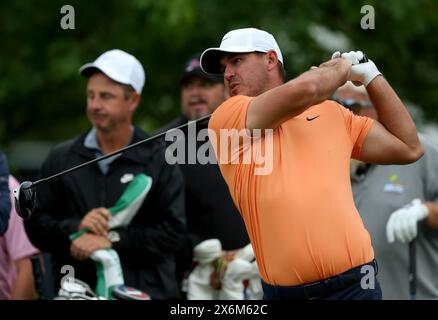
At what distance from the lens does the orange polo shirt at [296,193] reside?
511cm

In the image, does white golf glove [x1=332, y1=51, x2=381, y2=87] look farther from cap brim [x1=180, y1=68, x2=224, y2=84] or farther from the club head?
cap brim [x1=180, y1=68, x2=224, y2=84]

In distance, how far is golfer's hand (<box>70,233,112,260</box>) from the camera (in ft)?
21.6

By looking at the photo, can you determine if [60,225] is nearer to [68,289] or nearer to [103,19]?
[68,289]

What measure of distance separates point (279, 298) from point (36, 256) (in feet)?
8.01

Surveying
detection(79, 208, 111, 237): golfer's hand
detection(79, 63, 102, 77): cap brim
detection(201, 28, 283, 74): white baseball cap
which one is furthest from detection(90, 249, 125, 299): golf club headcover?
detection(201, 28, 283, 74): white baseball cap

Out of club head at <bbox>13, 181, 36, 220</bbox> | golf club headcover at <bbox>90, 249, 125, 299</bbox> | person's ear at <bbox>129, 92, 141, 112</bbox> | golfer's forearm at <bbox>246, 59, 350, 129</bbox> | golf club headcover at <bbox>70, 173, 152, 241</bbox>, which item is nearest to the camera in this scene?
golfer's forearm at <bbox>246, 59, 350, 129</bbox>

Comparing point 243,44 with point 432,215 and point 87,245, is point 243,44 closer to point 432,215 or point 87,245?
point 87,245

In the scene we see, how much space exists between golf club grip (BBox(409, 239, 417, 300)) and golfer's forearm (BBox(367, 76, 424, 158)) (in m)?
1.53

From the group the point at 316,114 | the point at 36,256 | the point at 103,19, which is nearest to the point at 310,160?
the point at 316,114

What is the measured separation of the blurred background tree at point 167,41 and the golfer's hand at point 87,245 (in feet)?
13.9

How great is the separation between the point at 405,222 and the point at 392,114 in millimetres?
1405

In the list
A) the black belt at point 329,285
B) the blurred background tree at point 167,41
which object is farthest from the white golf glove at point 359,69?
the blurred background tree at point 167,41

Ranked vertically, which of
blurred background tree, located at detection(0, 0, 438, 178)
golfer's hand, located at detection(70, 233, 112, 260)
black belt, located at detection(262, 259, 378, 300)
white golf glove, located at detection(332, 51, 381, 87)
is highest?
blurred background tree, located at detection(0, 0, 438, 178)

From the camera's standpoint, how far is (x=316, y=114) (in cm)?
532
